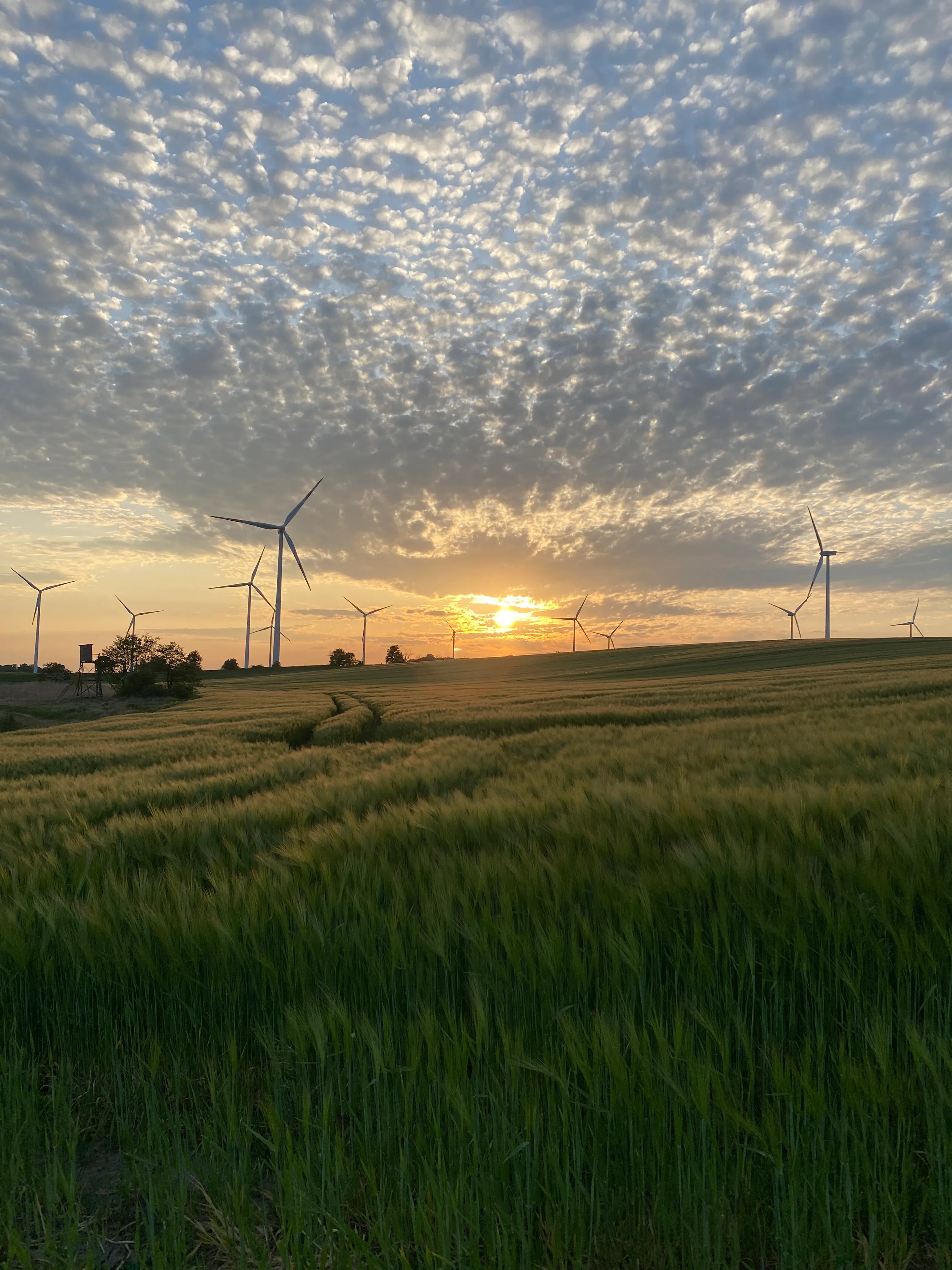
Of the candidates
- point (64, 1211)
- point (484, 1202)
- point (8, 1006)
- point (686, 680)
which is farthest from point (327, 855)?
point (686, 680)

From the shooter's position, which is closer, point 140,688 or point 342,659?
point 140,688

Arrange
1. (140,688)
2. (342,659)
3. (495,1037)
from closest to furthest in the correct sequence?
(495,1037), (140,688), (342,659)

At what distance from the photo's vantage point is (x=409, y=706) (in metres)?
30.6

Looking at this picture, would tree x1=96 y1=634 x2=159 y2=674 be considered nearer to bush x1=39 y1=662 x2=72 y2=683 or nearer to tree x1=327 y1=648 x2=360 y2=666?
bush x1=39 y1=662 x2=72 y2=683

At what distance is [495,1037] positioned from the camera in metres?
2.30

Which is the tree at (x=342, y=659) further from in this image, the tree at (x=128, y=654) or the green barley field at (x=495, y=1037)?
the green barley field at (x=495, y=1037)

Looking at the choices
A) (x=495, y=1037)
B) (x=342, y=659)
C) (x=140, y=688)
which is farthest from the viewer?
(x=342, y=659)

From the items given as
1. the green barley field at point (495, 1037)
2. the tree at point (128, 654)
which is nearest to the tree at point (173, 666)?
the tree at point (128, 654)

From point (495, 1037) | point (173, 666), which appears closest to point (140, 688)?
point (173, 666)

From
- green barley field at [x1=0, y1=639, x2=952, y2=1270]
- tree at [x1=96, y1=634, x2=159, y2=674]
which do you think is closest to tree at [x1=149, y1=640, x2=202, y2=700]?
tree at [x1=96, y1=634, x2=159, y2=674]

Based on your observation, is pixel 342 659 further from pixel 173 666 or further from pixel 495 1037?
pixel 495 1037

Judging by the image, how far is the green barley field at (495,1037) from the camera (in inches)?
64.3

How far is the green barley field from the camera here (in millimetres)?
1633

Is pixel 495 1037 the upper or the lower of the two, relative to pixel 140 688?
lower
